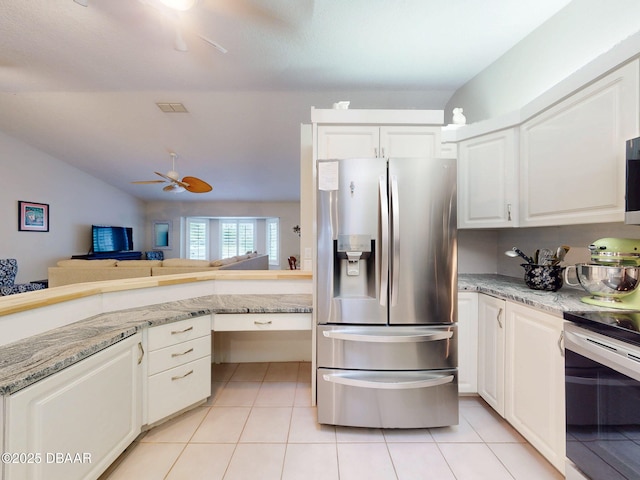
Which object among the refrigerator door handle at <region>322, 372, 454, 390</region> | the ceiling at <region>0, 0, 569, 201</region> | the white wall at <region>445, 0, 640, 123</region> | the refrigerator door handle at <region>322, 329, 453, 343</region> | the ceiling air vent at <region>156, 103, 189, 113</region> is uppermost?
the ceiling air vent at <region>156, 103, 189, 113</region>

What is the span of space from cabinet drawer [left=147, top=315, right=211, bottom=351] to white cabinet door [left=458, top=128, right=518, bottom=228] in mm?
2112

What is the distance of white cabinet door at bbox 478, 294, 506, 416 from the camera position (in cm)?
166

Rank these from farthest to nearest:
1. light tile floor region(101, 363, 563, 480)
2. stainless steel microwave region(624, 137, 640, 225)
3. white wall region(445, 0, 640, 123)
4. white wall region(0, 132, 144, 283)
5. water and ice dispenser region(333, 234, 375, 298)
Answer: white wall region(0, 132, 144, 283), water and ice dispenser region(333, 234, 375, 298), white wall region(445, 0, 640, 123), light tile floor region(101, 363, 563, 480), stainless steel microwave region(624, 137, 640, 225)

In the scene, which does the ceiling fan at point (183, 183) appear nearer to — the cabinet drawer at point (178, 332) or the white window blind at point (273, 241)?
the cabinet drawer at point (178, 332)

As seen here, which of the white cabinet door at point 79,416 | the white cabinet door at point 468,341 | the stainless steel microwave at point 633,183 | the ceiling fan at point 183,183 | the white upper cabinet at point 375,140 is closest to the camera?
the white cabinet door at point 79,416

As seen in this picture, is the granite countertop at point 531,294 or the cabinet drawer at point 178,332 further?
the cabinet drawer at point 178,332

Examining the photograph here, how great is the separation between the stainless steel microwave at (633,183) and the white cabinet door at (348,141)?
1.25 m

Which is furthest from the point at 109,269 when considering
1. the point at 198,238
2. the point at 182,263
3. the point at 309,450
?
the point at 198,238

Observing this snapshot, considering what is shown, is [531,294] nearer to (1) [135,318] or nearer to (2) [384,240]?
(2) [384,240]

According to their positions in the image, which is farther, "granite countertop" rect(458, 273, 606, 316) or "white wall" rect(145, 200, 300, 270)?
"white wall" rect(145, 200, 300, 270)

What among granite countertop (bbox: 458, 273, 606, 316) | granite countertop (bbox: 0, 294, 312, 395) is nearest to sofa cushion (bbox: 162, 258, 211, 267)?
granite countertop (bbox: 0, 294, 312, 395)

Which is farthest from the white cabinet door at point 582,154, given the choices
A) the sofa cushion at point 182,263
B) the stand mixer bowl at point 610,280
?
the sofa cushion at point 182,263

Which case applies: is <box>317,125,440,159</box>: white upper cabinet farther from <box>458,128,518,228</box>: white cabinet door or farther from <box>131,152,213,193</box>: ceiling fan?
<box>131,152,213,193</box>: ceiling fan

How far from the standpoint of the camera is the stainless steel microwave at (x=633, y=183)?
114cm
